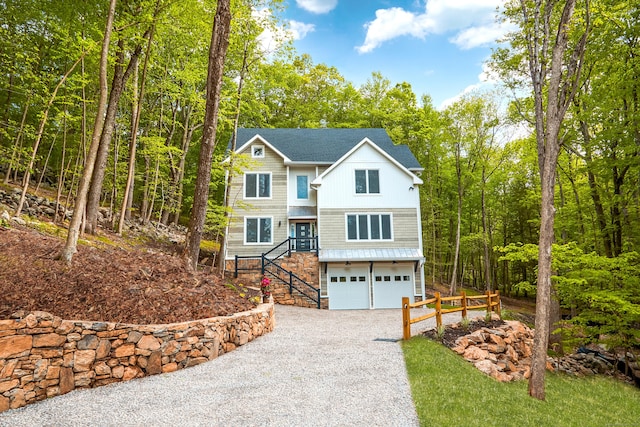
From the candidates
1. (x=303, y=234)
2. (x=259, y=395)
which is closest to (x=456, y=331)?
(x=259, y=395)

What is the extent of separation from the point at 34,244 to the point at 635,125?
16.9 metres

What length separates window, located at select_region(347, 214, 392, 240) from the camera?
1823cm

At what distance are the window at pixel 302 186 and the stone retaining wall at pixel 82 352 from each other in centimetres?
1278

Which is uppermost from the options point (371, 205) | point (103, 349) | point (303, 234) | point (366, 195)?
point (366, 195)

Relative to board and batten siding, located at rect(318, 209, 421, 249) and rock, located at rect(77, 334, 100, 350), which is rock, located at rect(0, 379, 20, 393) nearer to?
rock, located at rect(77, 334, 100, 350)

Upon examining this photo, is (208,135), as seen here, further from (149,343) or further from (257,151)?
(257,151)

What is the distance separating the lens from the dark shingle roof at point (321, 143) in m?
20.0

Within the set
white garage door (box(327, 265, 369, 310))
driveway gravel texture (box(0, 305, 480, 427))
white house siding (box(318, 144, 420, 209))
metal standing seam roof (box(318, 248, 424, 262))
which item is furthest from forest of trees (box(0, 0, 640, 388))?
driveway gravel texture (box(0, 305, 480, 427))

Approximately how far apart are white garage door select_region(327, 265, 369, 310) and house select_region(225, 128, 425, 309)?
5cm

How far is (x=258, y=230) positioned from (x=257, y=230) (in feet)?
0.17

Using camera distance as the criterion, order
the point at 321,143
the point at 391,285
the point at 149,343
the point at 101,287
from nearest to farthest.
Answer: the point at 149,343 < the point at 101,287 < the point at 391,285 < the point at 321,143

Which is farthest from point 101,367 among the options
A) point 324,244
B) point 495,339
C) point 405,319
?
point 324,244

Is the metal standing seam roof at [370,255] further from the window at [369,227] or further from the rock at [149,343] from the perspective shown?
the rock at [149,343]

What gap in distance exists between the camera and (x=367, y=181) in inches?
739
